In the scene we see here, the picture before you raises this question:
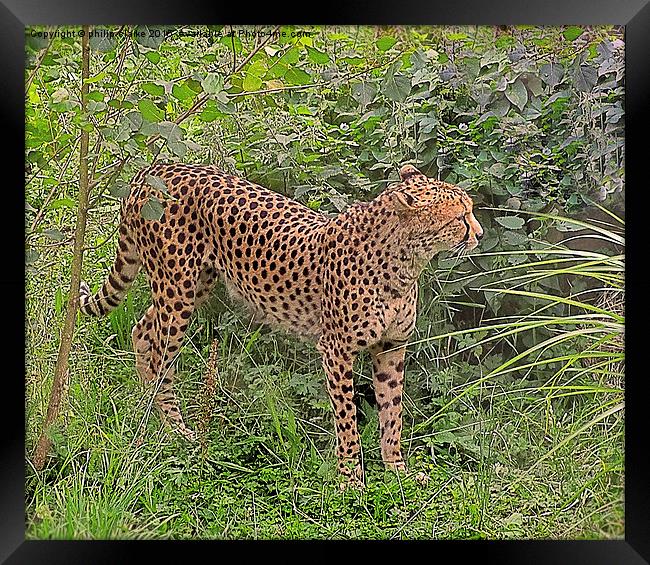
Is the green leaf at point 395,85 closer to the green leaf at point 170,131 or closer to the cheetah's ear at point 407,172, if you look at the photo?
the cheetah's ear at point 407,172

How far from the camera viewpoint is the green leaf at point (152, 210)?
2.79 meters

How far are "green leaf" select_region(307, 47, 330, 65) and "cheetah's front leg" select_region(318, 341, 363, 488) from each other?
2.62 feet

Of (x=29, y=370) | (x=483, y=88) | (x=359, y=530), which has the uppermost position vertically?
(x=483, y=88)

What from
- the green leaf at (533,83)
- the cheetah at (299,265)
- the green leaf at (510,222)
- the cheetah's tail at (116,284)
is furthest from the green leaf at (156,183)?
the green leaf at (533,83)

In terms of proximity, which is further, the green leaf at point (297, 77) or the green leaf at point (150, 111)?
the green leaf at point (297, 77)

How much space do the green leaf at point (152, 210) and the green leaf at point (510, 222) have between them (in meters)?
0.96

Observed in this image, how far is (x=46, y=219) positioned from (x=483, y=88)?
4.29 feet

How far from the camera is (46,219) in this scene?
9.43 feet

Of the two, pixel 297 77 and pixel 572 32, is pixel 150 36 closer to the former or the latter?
pixel 297 77

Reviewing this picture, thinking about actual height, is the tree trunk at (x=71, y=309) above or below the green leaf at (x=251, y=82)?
below

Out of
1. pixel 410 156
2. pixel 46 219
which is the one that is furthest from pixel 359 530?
pixel 46 219
